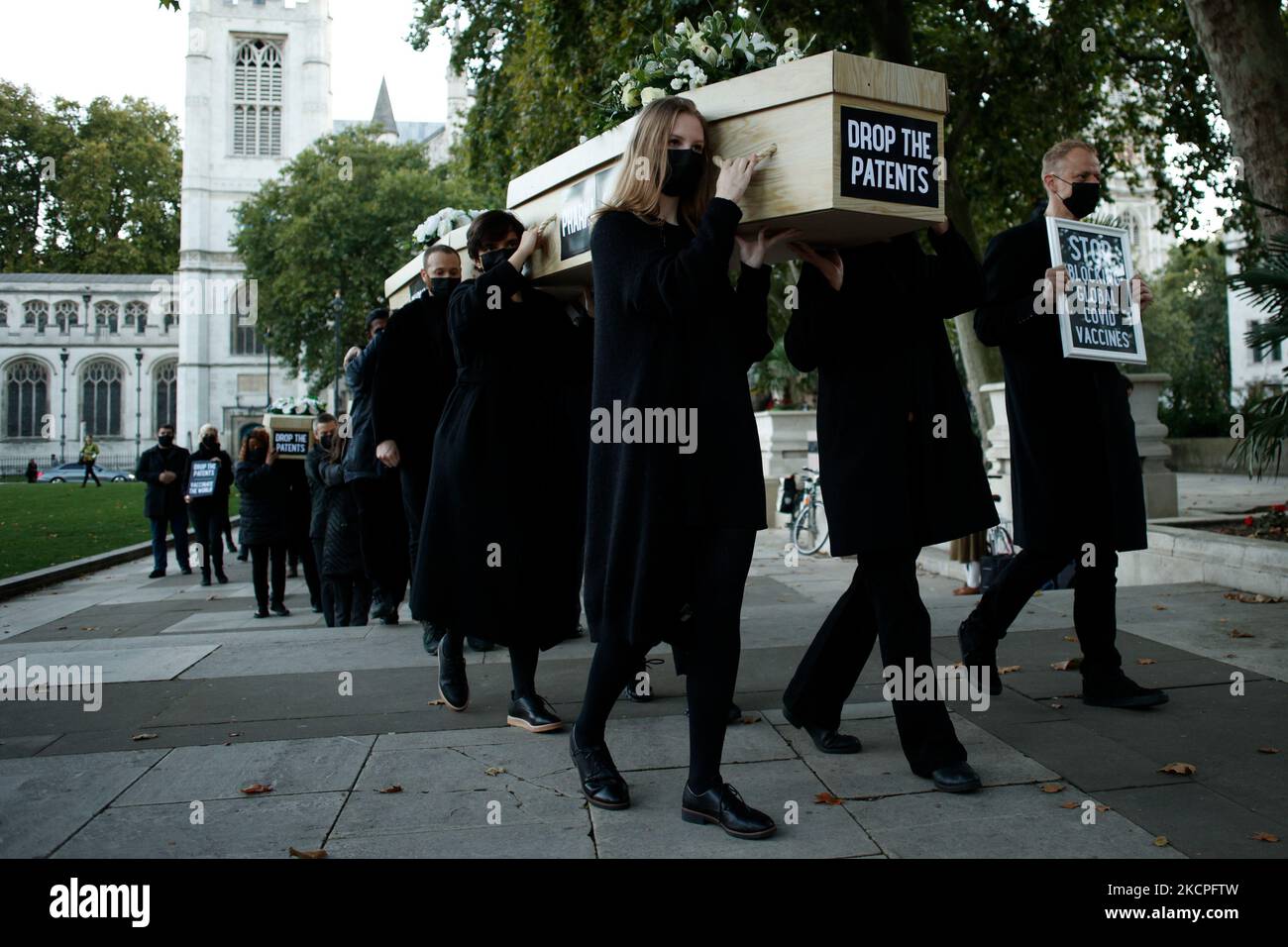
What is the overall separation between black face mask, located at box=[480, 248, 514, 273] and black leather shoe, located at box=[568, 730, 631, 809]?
193 centimetres

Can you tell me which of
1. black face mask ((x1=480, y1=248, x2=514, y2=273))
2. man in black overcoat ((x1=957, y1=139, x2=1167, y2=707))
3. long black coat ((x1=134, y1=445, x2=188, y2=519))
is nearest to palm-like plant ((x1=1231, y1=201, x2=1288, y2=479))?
man in black overcoat ((x1=957, y1=139, x2=1167, y2=707))

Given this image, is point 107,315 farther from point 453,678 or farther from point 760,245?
point 760,245

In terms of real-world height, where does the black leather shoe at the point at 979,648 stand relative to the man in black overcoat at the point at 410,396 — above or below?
below

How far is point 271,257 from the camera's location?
165 feet

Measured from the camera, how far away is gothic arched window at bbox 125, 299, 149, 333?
74.8 m

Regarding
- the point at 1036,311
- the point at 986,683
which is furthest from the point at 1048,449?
the point at 986,683

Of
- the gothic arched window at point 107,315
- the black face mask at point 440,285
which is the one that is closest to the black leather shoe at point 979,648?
the black face mask at point 440,285

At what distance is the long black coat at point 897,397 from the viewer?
3.55 metres

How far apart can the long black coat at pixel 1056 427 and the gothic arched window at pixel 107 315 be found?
259 feet

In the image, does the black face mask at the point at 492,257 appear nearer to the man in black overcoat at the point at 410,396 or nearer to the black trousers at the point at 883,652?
the man in black overcoat at the point at 410,396

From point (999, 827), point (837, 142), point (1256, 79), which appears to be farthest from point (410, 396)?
point (1256, 79)

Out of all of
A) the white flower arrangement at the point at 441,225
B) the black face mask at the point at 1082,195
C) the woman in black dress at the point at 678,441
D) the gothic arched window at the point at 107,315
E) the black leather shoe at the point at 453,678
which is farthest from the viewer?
the gothic arched window at the point at 107,315

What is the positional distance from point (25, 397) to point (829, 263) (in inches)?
3174
